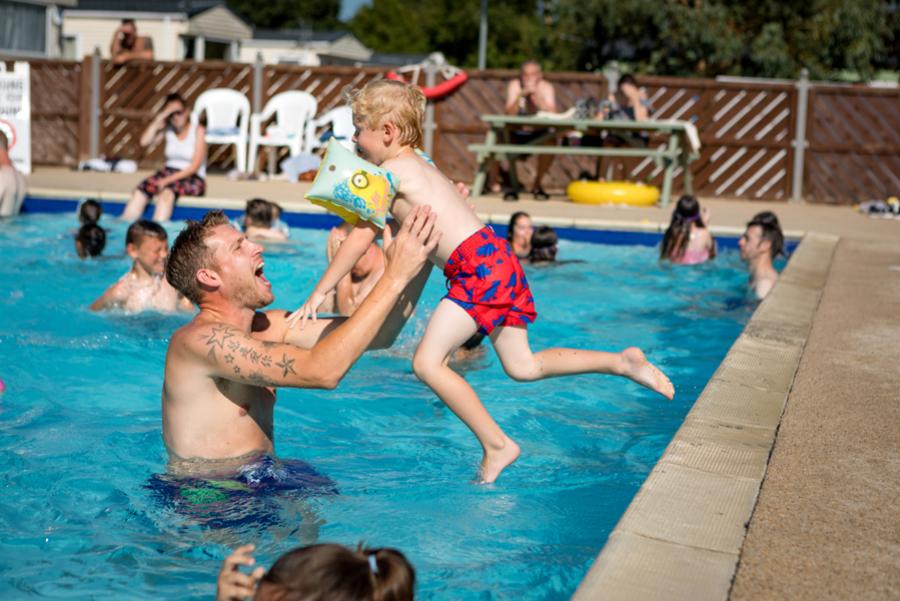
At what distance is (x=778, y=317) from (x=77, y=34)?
34001 millimetres

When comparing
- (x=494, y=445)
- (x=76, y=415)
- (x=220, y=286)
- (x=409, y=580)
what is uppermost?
(x=220, y=286)

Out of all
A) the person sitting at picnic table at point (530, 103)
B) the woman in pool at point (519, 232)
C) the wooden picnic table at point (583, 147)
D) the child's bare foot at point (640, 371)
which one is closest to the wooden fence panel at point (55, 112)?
the wooden picnic table at point (583, 147)

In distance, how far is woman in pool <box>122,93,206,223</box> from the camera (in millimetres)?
12117

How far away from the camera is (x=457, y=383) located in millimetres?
4117

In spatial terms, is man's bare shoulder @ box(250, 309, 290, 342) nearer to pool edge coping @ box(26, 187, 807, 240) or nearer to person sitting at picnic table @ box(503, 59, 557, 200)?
pool edge coping @ box(26, 187, 807, 240)

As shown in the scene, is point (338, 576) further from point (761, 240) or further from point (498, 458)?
point (761, 240)

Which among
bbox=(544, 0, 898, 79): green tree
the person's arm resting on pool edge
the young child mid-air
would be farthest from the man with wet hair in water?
bbox=(544, 0, 898, 79): green tree

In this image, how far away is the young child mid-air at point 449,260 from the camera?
4188 millimetres

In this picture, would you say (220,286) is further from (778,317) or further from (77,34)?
(77,34)

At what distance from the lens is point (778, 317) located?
5992 millimetres

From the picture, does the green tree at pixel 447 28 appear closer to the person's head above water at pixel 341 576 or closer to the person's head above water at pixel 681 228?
the person's head above water at pixel 681 228

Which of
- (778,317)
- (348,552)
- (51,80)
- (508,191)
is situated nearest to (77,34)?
(51,80)

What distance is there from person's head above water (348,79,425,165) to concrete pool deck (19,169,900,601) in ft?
5.02

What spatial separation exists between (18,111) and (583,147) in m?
8.24
